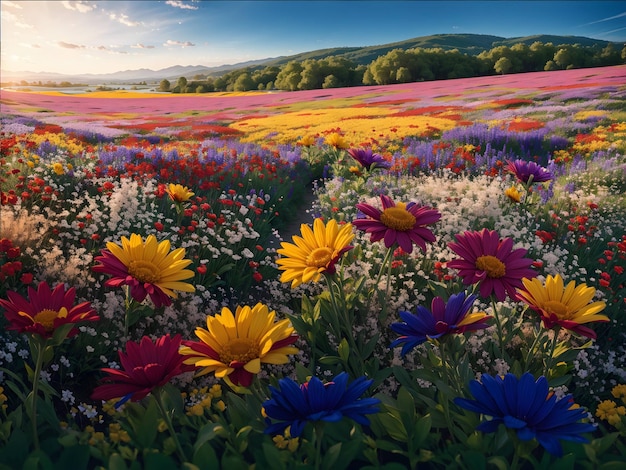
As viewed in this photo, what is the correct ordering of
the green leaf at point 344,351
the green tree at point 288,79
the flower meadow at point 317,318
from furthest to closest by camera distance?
the green tree at point 288,79 < the green leaf at point 344,351 < the flower meadow at point 317,318

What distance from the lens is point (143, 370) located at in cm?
116

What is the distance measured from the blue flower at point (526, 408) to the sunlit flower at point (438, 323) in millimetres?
280

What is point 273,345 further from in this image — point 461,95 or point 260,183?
point 461,95

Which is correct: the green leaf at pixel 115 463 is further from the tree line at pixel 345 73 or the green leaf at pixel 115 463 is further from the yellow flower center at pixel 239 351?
the tree line at pixel 345 73

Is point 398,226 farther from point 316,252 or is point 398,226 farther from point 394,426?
point 394,426

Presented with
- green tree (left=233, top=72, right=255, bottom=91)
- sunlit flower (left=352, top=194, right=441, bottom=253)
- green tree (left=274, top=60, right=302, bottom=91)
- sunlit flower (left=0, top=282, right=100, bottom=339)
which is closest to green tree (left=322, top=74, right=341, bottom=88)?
green tree (left=274, top=60, right=302, bottom=91)

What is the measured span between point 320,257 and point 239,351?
572 millimetres

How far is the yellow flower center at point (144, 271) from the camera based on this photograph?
164 cm

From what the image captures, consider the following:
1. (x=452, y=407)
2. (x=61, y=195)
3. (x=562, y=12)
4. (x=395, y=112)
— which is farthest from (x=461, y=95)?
(x=452, y=407)

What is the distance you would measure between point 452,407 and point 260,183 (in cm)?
473

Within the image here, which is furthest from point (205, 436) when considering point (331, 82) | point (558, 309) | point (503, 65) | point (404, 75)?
point (404, 75)

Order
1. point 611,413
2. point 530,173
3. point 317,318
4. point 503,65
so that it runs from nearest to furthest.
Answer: point 611,413, point 317,318, point 530,173, point 503,65

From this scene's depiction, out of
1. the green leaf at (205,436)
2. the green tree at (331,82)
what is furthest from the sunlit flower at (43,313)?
the green tree at (331,82)

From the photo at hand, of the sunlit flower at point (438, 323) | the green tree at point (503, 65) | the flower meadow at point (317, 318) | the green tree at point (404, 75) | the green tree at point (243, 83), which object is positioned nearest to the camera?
the flower meadow at point (317, 318)
